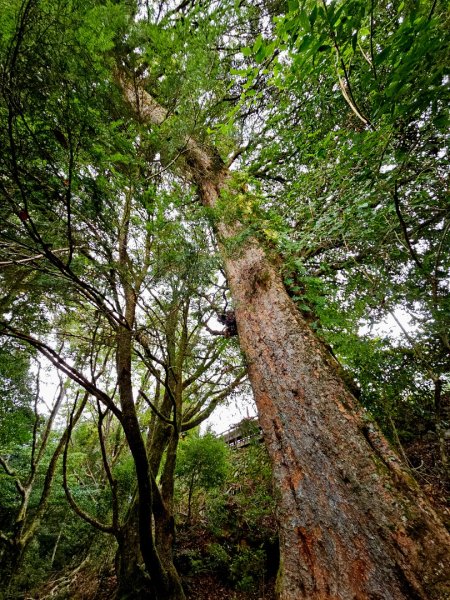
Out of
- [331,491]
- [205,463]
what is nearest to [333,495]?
[331,491]

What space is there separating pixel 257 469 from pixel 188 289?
489 cm

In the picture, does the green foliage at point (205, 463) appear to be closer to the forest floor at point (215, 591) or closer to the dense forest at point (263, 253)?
the dense forest at point (263, 253)

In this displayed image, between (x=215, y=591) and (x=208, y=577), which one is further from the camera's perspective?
(x=208, y=577)

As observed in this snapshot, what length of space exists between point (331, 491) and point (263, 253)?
258cm

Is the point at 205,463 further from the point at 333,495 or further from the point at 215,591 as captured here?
the point at 333,495

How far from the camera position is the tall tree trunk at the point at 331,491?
1419 mm

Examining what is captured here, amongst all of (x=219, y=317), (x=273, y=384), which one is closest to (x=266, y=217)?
(x=219, y=317)

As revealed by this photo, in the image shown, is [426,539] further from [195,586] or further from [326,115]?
[195,586]

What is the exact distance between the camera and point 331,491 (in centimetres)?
177

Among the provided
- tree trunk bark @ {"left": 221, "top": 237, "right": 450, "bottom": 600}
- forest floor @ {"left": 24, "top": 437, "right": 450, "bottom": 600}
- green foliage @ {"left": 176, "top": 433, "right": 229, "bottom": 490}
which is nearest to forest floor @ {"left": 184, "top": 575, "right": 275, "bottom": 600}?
forest floor @ {"left": 24, "top": 437, "right": 450, "bottom": 600}

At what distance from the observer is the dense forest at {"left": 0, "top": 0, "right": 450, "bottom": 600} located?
158 cm

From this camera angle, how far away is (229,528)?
6.45 m

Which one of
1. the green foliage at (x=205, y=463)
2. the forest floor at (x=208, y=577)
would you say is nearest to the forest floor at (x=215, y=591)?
the forest floor at (x=208, y=577)

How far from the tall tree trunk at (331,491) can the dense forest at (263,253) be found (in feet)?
0.04
